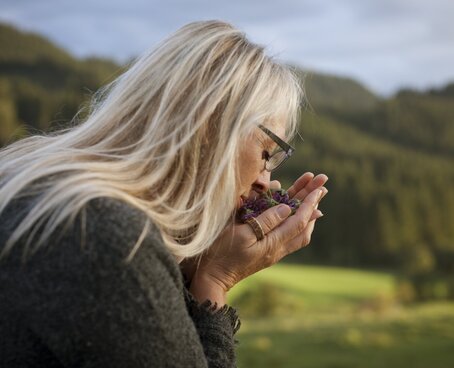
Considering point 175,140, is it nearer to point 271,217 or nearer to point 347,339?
point 271,217

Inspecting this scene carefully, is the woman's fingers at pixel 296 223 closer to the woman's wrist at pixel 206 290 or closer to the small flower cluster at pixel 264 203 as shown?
the small flower cluster at pixel 264 203

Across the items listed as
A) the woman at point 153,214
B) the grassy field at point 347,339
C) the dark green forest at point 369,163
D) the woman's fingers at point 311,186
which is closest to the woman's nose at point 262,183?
the woman at point 153,214

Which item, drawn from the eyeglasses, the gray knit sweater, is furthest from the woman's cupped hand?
the gray knit sweater

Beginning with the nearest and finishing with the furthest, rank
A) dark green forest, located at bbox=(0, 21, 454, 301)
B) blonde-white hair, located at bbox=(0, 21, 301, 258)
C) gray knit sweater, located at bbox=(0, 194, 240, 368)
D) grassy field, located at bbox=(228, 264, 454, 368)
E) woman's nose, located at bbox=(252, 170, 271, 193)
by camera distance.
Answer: gray knit sweater, located at bbox=(0, 194, 240, 368), blonde-white hair, located at bbox=(0, 21, 301, 258), woman's nose, located at bbox=(252, 170, 271, 193), grassy field, located at bbox=(228, 264, 454, 368), dark green forest, located at bbox=(0, 21, 454, 301)

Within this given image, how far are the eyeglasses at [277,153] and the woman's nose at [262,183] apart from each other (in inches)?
0.6

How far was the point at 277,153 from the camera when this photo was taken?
188 cm

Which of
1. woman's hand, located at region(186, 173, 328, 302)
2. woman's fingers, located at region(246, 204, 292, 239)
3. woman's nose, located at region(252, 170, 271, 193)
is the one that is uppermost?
woman's nose, located at region(252, 170, 271, 193)

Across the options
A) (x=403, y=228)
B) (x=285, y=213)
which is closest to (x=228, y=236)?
(x=285, y=213)

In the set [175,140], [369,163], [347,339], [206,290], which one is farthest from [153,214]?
[369,163]

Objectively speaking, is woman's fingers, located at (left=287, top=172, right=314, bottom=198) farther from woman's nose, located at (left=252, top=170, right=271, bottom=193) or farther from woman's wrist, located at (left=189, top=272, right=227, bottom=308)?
woman's wrist, located at (left=189, top=272, right=227, bottom=308)

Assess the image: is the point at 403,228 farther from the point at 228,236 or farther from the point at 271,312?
the point at 228,236

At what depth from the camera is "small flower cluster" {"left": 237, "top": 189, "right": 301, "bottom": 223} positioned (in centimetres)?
187

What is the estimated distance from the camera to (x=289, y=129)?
1.96m

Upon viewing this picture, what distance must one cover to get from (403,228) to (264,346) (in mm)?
40932
